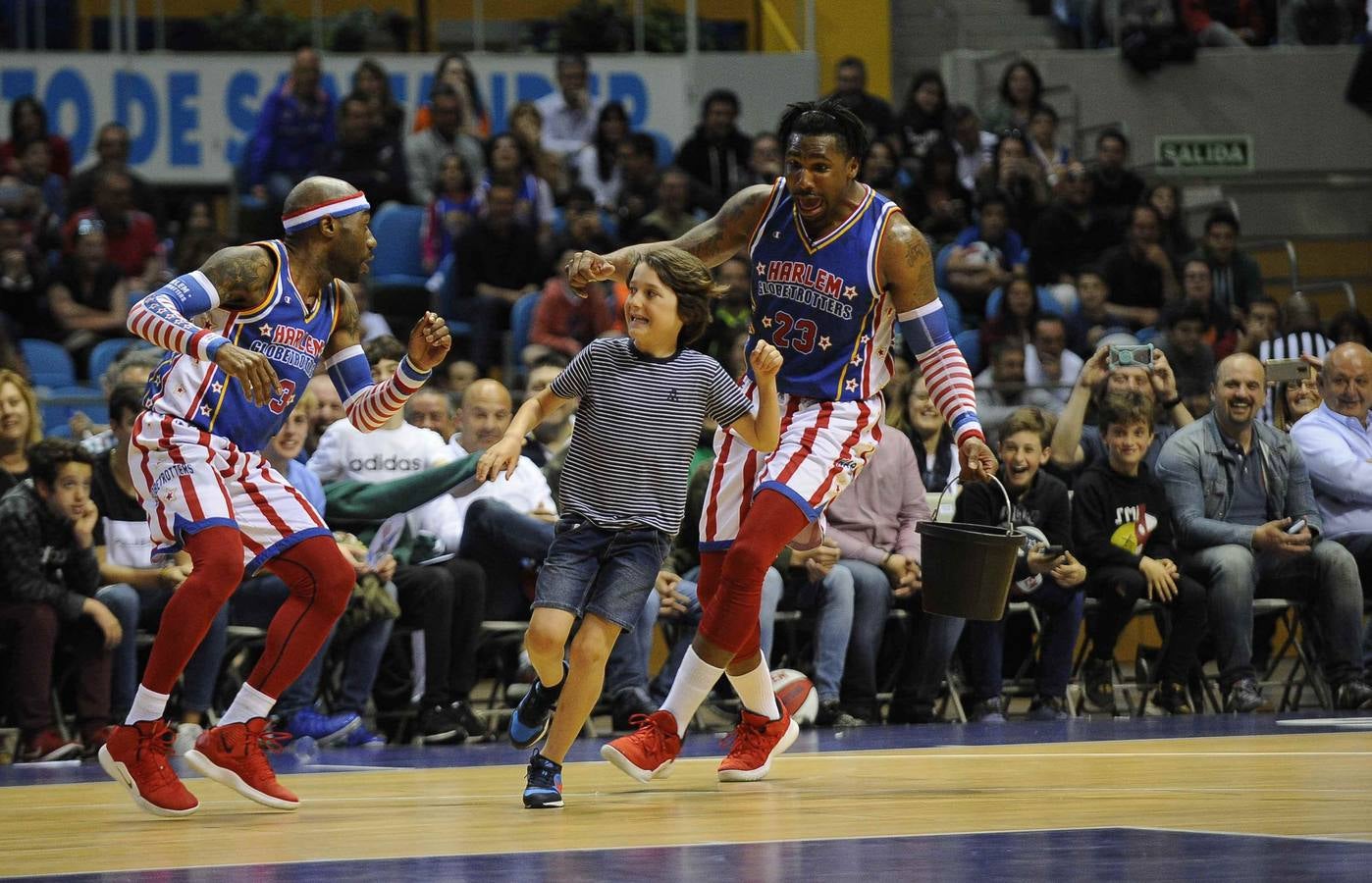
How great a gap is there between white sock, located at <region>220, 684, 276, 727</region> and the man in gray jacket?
522 centimetres

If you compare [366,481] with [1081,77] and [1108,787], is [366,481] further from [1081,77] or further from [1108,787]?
[1081,77]

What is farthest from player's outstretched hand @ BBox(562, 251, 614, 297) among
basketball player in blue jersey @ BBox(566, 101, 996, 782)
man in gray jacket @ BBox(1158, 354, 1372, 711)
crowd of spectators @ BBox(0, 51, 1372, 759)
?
man in gray jacket @ BBox(1158, 354, 1372, 711)

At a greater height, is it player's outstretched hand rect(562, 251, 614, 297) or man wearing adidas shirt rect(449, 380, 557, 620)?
player's outstretched hand rect(562, 251, 614, 297)

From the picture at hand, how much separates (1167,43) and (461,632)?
36.2ft

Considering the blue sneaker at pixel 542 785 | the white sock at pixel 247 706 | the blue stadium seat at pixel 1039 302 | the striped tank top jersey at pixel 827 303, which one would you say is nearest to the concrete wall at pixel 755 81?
the blue stadium seat at pixel 1039 302

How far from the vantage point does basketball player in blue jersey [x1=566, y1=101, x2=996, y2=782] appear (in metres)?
6.09

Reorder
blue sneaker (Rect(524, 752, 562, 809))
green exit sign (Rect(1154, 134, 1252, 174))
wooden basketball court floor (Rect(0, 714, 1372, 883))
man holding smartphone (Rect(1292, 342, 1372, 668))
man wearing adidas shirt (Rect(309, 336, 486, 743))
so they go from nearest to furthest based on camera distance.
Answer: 1. wooden basketball court floor (Rect(0, 714, 1372, 883))
2. blue sneaker (Rect(524, 752, 562, 809))
3. man wearing adidas shirt (Rect(309, 336, 486, 743))
4. man holding smartphone (Rect(1292, 342, 1372, 668))
5. green exit sign (Rect(1154, 134, 1252, 174))

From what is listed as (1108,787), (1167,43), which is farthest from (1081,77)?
(1108,787)

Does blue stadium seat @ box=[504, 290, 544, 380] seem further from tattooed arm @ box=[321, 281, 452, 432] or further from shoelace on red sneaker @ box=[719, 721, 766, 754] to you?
shoelace on red sneaker @ box=[719, 721, 766, 754]

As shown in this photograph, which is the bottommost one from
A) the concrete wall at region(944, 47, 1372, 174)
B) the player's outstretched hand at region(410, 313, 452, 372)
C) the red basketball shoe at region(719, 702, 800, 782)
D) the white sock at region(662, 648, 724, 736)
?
the red basketball shoe at region(719, 702, 800, 782)

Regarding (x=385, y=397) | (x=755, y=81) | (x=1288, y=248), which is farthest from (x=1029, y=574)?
(x=755, y=81)

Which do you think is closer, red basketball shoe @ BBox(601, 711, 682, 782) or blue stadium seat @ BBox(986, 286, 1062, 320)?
red basketball shoe @ BBox(601, 711, 682, 782)

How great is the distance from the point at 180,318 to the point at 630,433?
132cm

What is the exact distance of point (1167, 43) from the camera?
1761 cm
